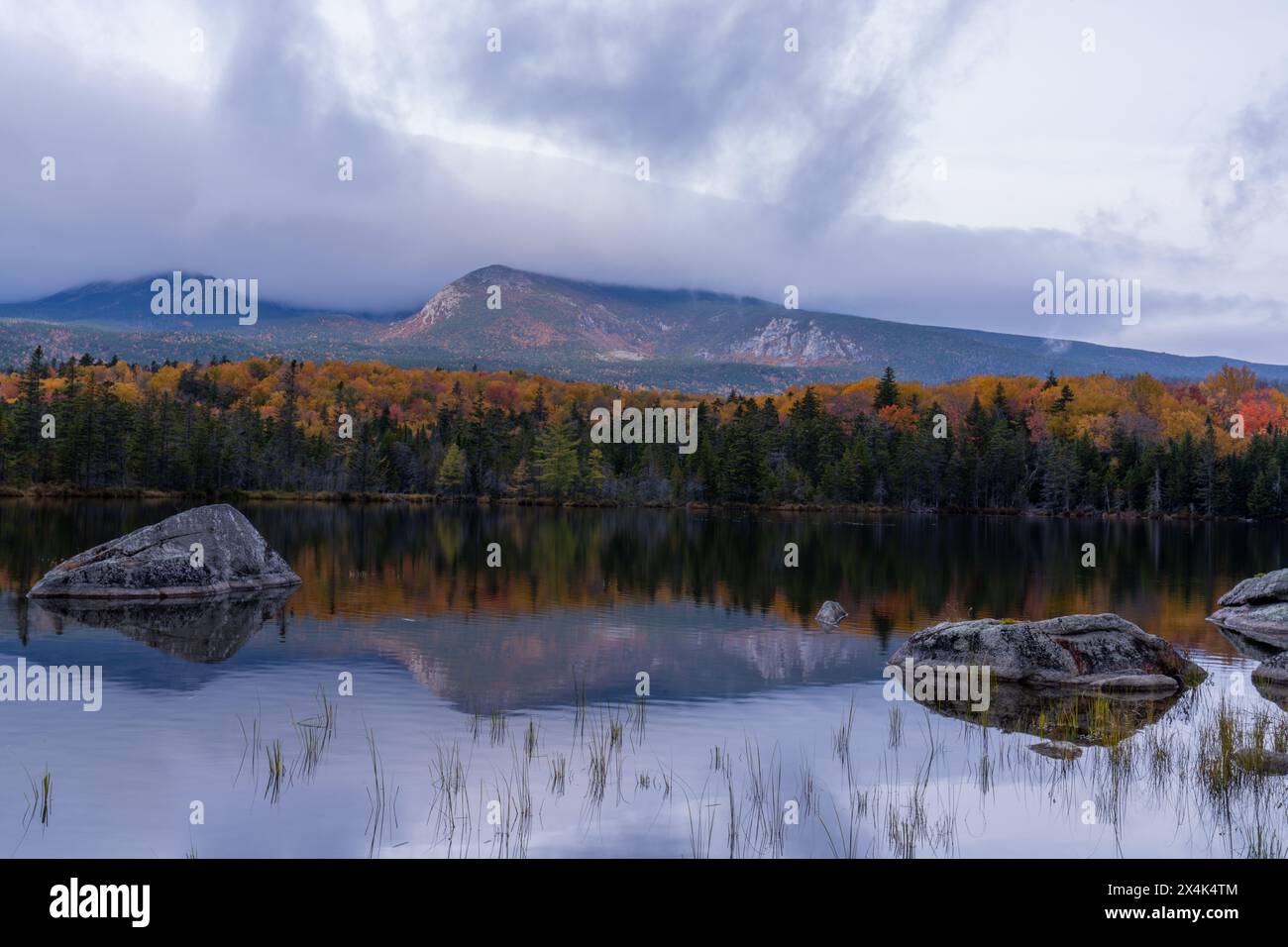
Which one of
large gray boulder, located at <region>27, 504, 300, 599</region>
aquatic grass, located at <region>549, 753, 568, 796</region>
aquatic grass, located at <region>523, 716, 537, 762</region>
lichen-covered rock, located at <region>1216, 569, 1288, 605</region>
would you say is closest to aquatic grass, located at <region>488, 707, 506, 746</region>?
aquatic grass, located at <region>523, 716, 537, 762</region>

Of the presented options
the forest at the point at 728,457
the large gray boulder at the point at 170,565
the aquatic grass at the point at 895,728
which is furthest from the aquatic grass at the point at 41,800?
the forest at the point at 728,457

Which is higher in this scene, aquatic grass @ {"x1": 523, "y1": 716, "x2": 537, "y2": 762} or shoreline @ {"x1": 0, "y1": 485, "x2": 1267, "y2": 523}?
shoreline @ {"x1": 0, "y1": 485, "x2": 1267, "y2": 523}

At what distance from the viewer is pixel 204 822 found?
13148mm

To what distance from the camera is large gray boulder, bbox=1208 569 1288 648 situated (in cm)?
3212

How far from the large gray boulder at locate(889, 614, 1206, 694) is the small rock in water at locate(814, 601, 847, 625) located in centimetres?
763

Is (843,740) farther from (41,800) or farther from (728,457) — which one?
(728,457)

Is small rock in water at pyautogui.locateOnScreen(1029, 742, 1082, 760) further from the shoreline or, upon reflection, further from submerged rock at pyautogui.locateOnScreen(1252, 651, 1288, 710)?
the shoreline

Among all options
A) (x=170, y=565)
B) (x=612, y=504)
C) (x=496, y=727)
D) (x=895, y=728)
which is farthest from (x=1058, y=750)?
(x=612, y=504)

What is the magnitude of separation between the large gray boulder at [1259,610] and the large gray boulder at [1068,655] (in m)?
9.20

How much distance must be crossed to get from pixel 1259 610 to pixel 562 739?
2701cm

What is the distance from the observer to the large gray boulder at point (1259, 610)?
32125mm

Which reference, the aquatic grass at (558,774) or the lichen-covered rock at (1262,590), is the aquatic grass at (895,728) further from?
the lichen-covered rock at (1262,590)
